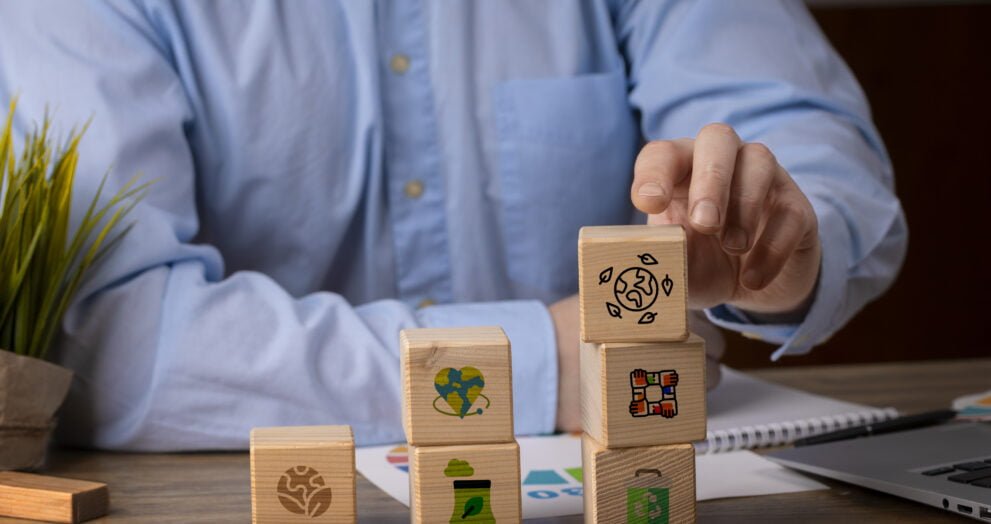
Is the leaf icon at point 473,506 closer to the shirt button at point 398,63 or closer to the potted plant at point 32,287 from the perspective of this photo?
the potted plant at point 32,287

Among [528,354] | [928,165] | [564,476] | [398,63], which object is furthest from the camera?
[928,165]

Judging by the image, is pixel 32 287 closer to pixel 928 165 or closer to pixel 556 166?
pixel 556 166

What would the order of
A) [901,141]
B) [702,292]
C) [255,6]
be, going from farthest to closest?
1. [901,141]
2. [255,6]
3. [702,292]

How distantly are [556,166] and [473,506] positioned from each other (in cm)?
72

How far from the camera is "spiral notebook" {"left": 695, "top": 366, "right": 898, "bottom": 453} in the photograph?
971 millimetres

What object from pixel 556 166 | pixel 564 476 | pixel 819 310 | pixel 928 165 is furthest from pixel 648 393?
pixel 928 165


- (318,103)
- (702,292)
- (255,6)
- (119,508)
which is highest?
(255,6)

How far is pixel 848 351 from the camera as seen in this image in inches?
117

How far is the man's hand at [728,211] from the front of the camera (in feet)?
2.52

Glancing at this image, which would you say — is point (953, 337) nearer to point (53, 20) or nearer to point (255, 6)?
point (255, 6)

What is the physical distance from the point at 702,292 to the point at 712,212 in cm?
19

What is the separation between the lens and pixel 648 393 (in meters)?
0.69

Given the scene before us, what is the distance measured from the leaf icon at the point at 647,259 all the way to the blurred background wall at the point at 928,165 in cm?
223

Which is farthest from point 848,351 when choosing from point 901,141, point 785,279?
point 785,279
